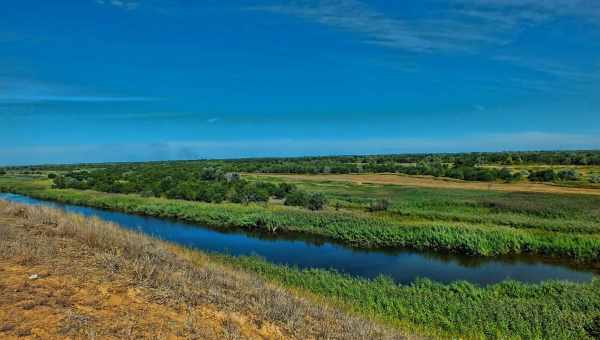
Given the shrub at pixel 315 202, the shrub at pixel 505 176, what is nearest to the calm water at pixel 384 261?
the shrub at pixel 315 202

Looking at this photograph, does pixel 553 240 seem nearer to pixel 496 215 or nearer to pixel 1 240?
pixel 496 215

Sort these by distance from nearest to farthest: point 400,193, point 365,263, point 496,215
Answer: point 365,263
point 496,215
point 400,193

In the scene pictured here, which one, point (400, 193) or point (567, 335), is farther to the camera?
point (400, 193)

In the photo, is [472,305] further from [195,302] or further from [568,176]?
[568,176]

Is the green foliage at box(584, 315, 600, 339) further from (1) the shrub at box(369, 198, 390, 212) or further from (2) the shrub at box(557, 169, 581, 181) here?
(2) the shrub at box(557, 169, 581, 181)

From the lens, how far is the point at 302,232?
23.6 m

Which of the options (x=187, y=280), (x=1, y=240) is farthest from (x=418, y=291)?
(x=1, y=240)

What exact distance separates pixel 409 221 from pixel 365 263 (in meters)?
7.92

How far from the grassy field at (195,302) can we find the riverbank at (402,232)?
7.32 metres

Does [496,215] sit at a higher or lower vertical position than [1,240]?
lower

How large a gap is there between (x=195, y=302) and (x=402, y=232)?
17.4 meters

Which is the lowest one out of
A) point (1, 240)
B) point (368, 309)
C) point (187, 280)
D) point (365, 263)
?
point (365, 263)

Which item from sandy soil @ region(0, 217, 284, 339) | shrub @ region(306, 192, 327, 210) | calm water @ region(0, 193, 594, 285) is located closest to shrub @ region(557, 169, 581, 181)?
shrub @ region(306, 192, 327, 210)

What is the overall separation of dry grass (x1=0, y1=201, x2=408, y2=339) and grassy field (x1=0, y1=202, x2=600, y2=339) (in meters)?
0.01
